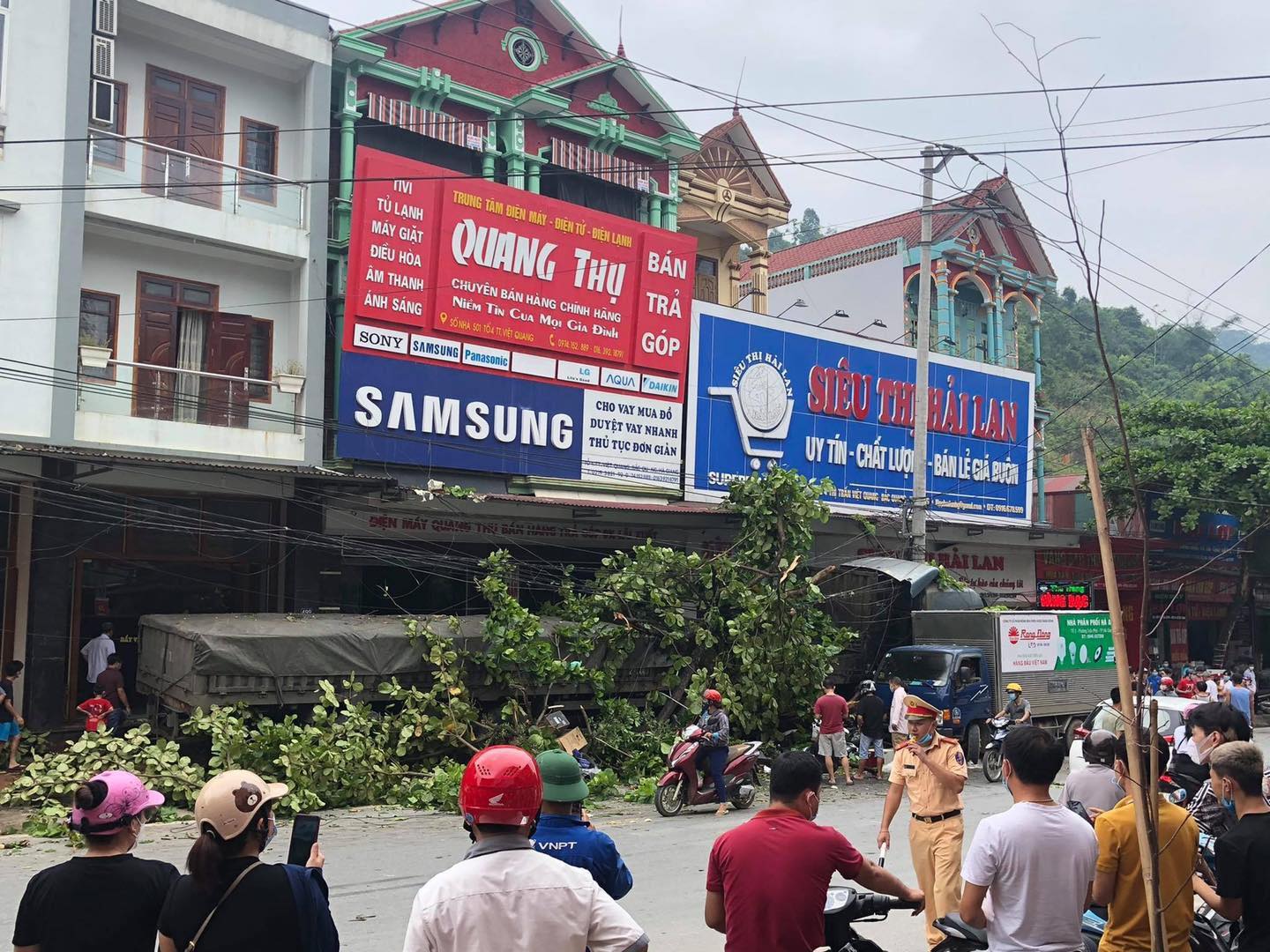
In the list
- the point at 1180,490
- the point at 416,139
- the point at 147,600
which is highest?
the point at 416,139

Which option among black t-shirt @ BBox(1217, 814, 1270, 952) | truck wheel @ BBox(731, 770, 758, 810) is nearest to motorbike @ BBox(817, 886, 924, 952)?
black t-shirt @ BBox(1217, 814, 1270, 952)

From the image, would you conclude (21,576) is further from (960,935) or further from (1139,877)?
(1139,877)

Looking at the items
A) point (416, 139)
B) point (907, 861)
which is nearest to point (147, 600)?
point (416, 139)

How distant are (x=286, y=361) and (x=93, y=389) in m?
3.07

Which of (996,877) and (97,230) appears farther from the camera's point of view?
(97,230)

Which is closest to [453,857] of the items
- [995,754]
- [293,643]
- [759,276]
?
[293,643]

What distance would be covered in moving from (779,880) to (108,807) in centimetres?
226

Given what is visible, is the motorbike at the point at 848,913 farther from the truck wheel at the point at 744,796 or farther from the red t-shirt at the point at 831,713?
the red t-shirt at the point at 831,713

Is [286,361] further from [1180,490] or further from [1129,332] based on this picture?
[1129,332]

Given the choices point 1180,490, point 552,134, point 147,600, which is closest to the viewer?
point 147,600

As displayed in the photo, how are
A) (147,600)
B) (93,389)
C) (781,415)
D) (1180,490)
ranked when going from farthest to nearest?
(1180,490)
(781,415)
(147,600)
(93,389)

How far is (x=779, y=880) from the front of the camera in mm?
4078

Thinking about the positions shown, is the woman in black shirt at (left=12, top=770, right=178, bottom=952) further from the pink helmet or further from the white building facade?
the white building facade

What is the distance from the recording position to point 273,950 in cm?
339
